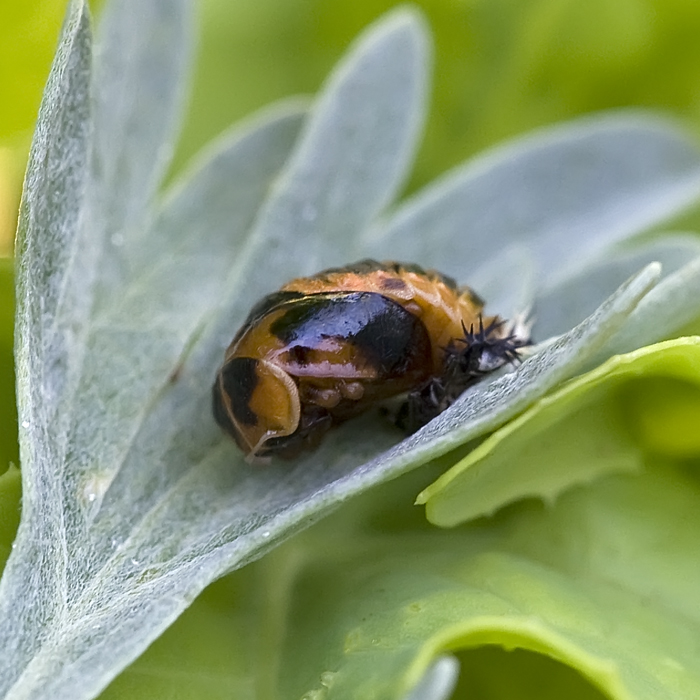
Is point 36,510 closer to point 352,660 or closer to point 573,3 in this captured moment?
point 352,660

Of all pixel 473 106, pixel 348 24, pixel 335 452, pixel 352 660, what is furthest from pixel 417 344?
pixel 348 24

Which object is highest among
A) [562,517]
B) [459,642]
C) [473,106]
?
[473,106]

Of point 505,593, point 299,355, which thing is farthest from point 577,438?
point 299,355

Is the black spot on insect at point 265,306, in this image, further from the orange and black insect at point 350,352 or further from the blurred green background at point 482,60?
the blurred green background at point 482,60

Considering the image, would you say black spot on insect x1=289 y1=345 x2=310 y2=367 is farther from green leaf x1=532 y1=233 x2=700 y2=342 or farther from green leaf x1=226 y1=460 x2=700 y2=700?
green leaf x1=532 y1=233 x2=700 y2=342

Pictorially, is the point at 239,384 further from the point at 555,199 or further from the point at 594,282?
the point at 555,199

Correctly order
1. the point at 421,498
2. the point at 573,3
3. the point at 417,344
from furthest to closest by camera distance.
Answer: the point at 573,3
the point at 417,344
the point at 421,498

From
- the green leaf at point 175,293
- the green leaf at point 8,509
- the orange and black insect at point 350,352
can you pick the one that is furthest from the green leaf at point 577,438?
the green leaf at point 8,509

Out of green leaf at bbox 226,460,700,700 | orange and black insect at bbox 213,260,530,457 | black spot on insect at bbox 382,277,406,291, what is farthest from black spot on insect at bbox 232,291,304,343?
green leaf at bbox 226,460,700,700
